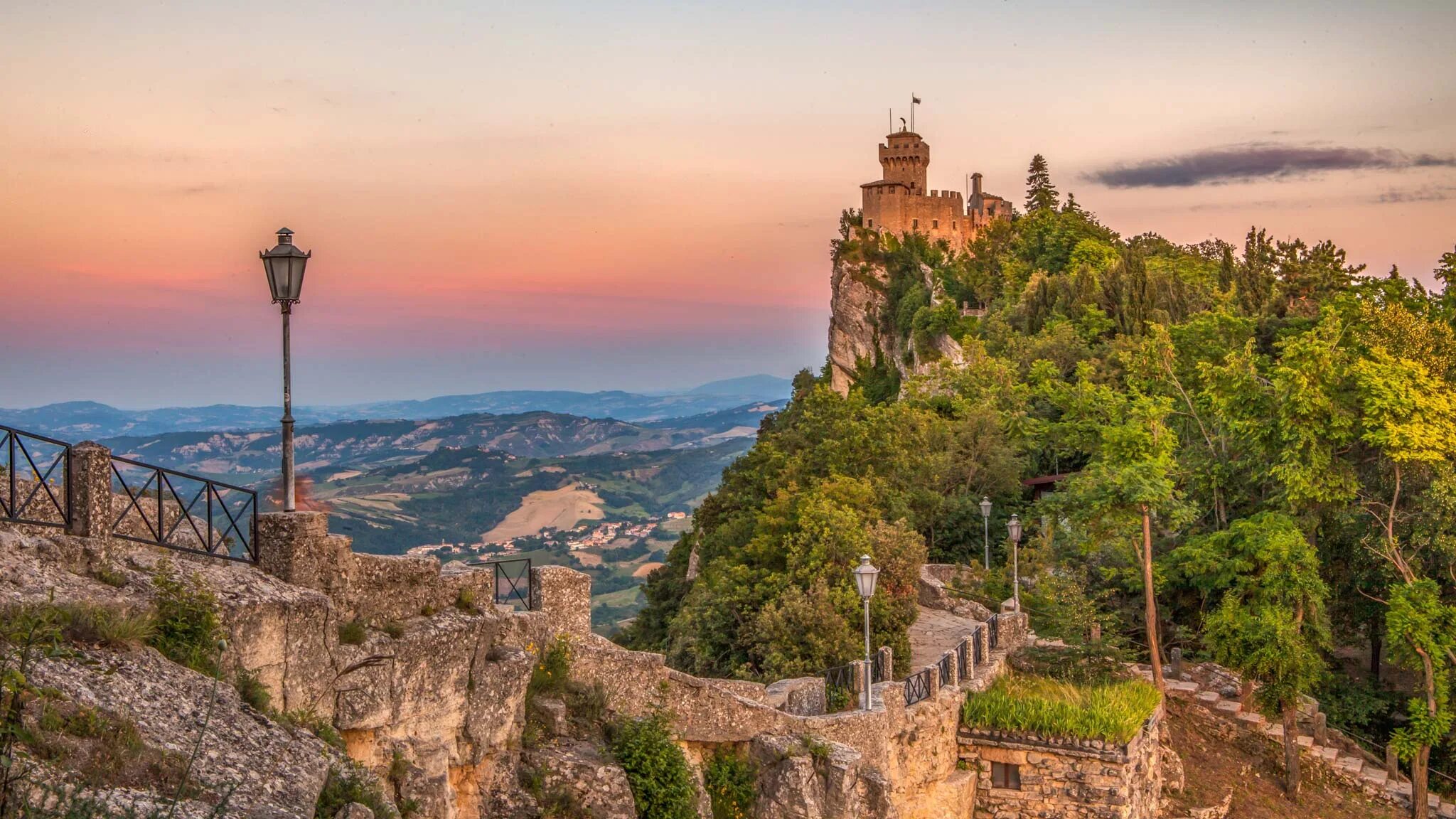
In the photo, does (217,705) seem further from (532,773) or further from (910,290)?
(910,290)

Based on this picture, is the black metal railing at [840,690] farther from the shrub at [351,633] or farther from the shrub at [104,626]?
the shrub at [104,626]

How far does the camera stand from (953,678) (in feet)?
61.4

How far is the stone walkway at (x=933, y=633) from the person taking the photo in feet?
70.0

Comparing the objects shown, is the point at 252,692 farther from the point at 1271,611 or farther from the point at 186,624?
the point at 1271,611

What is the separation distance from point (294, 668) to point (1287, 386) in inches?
896

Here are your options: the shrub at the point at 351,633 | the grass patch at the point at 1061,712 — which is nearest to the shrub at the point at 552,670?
the shrub at the point at 351,633

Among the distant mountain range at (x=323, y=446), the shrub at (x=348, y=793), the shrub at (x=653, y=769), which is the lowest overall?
the distant mountain range at (x=323, y=446)

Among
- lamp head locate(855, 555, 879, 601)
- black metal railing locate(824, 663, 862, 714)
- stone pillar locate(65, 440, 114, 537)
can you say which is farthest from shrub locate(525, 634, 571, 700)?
black metal railing locate(824, 663, 862, 714)

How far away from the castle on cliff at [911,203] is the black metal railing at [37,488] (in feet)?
288

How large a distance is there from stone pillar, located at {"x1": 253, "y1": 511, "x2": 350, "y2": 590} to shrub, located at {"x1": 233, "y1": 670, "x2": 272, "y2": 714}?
1.22m

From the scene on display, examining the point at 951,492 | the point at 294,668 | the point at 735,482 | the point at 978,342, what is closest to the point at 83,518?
the point at 294,668

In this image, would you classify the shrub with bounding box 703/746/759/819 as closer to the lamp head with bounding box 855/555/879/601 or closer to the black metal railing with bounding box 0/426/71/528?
the lamp head with bounding box 855/555/879/601

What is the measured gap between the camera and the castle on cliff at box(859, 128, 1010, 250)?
94.9m

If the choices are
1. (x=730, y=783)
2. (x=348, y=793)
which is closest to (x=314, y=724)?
(x=348, y=793)
